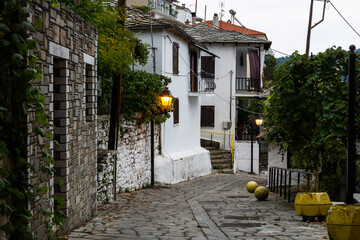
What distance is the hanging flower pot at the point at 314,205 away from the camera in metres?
10.2

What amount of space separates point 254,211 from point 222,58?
2020 centimetres

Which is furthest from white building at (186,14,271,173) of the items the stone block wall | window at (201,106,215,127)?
the stone block wall

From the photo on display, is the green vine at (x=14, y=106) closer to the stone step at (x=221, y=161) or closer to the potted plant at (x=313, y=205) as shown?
the potted plant at (x=313, y=205)

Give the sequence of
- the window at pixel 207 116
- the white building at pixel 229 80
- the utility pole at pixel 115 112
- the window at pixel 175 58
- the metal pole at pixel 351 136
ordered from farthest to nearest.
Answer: the window at pixel 207 116
the white building at pixel 229 80
the window at pixel 175 58
the utility pole at pixel 115 112
the metal pole at pixel 351 136

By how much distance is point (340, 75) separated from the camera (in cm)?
1261

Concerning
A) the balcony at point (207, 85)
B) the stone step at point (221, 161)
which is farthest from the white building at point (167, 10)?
the stone step at point (221, 161)

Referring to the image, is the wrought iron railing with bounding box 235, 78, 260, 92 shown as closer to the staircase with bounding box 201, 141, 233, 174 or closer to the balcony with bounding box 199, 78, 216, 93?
the balcony with bounding box 199, 78, 216, 93

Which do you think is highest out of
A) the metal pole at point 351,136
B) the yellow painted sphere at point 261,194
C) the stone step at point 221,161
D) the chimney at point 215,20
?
the chimney at point 215,20

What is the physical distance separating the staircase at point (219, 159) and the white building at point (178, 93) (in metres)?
0.91

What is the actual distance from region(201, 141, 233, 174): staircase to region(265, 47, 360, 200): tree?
542 inches

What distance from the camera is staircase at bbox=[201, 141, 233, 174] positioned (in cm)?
2728

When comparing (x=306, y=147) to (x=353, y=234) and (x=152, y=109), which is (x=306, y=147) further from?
(x=152, y=109)

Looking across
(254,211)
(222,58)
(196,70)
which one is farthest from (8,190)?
(222,58)

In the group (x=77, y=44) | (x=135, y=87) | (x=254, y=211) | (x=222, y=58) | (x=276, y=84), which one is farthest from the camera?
(x=222, y=58)
